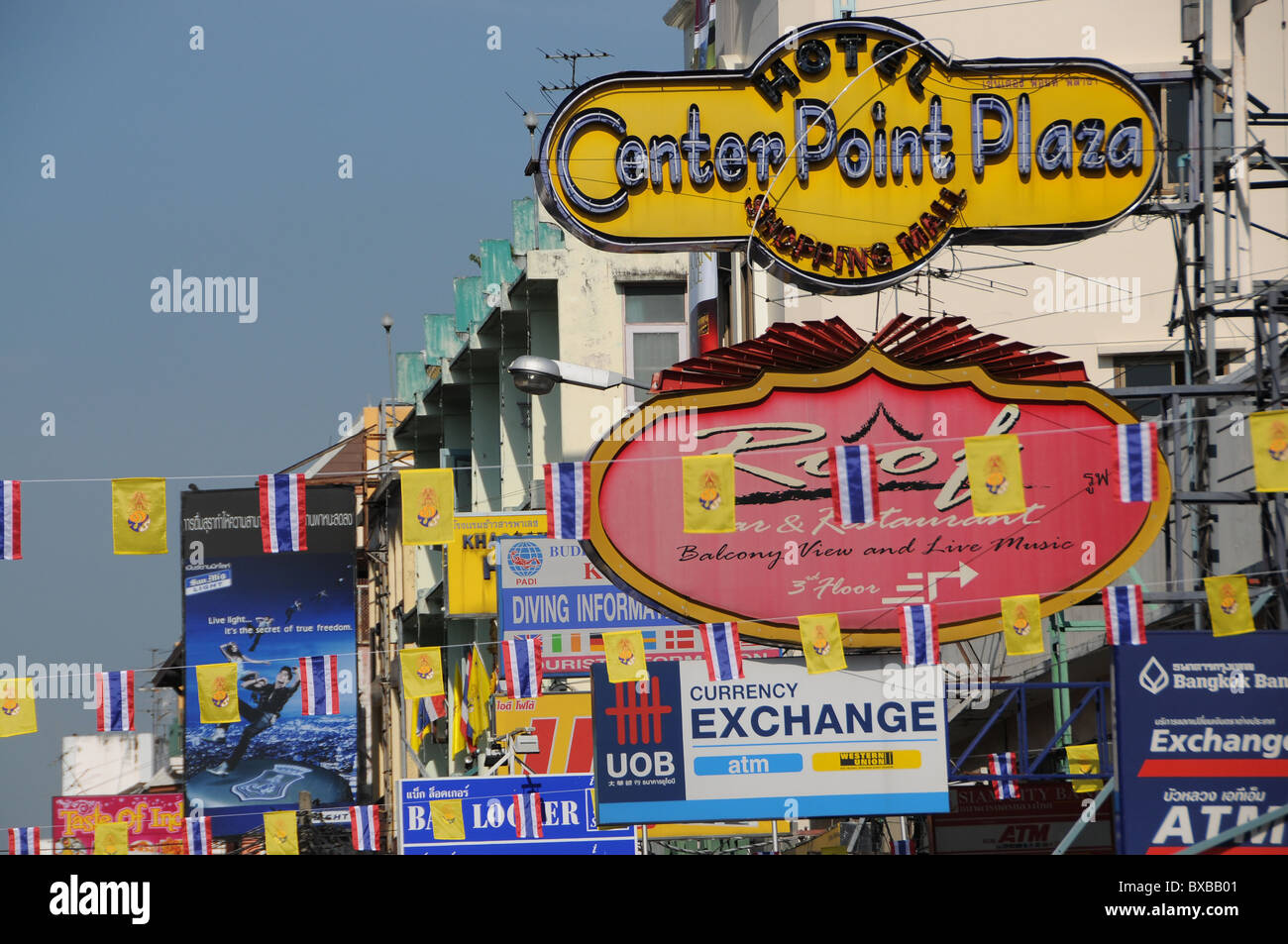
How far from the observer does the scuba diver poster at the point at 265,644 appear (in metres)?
41.3

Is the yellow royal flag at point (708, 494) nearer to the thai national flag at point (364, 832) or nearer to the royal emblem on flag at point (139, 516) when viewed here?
the royal emblem on flag at point (139, 516)

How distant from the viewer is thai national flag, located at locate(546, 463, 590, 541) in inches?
596

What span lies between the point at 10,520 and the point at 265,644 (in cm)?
2915

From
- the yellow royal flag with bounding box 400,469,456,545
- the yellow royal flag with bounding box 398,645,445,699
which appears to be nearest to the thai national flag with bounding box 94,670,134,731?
the yellow royal flag with bounding box 398,645,445,699

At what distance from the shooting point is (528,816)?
61.2ft

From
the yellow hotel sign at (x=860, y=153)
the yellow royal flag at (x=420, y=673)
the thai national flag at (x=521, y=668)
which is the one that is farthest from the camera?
the thai national flag at (x=521, y=668)

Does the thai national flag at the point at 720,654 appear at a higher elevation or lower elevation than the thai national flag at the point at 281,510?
lower

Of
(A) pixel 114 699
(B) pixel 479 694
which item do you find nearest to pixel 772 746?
(A) pixel 114 699

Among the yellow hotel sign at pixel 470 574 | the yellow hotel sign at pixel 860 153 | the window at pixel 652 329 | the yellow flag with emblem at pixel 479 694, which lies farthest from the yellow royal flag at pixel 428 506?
the window at pixel 652 329

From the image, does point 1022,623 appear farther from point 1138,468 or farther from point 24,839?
point 24,839
